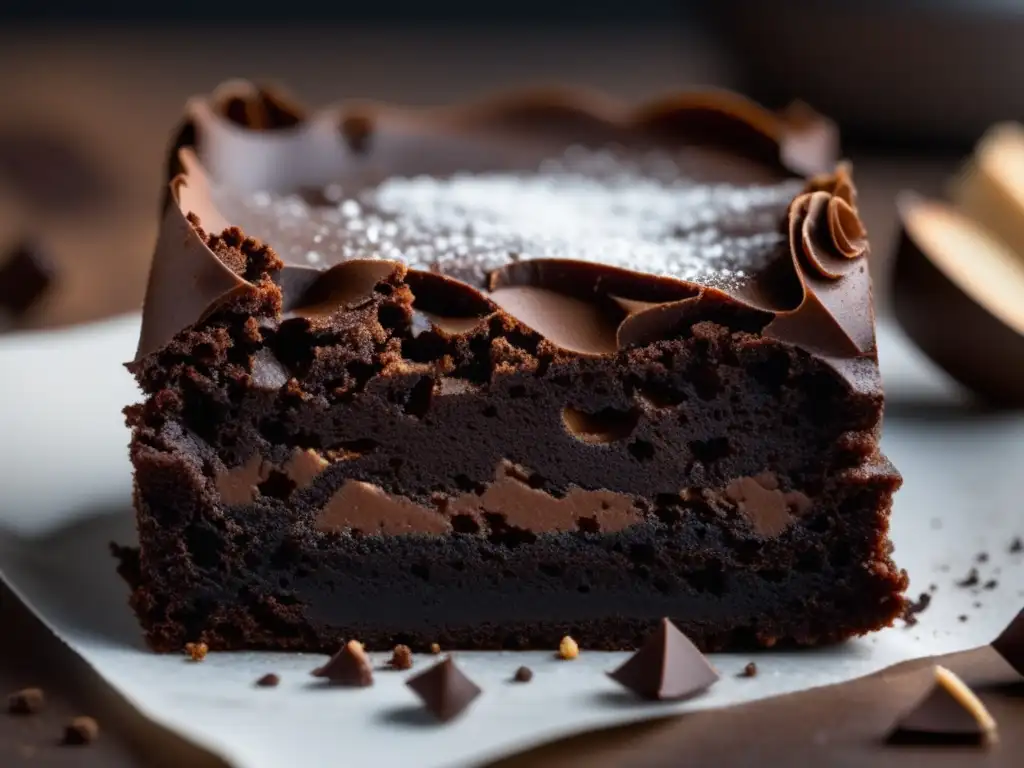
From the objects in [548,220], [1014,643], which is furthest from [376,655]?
[1014,643]

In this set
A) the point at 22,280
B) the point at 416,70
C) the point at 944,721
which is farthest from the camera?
the point at 416,70

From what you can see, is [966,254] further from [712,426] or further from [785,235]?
[712,426]

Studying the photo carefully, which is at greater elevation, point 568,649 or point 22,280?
point 22,280

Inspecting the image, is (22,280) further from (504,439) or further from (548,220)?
(504,439)

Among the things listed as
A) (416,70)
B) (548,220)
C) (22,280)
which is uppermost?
(416,70)

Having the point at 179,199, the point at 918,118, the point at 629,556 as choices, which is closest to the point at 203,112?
the point at 179,199

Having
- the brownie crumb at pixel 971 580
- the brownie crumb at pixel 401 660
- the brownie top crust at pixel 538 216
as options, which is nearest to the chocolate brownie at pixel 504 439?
the brownie top crust at pixel 538 216
